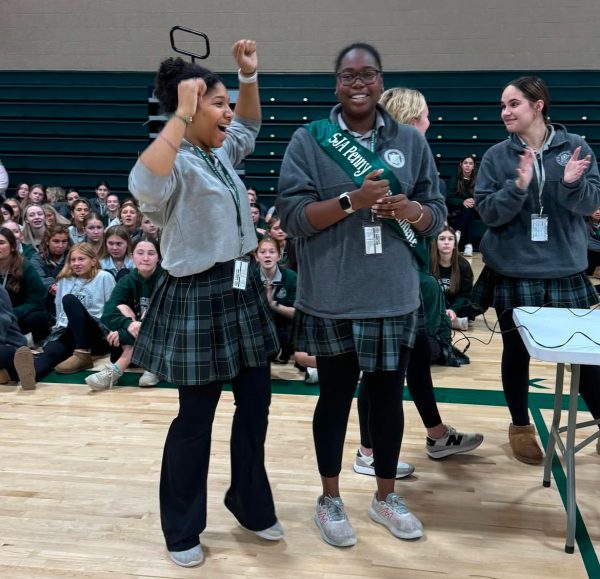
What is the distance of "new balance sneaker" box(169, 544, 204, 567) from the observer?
2.00 metres

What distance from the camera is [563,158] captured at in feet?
8.22

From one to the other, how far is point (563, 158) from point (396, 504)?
1.46 metres

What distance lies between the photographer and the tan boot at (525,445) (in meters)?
2.73

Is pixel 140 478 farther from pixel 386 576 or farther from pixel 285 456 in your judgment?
pixel 386 576

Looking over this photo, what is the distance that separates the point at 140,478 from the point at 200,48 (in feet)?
29.7

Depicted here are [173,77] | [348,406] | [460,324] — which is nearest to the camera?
[173,77]

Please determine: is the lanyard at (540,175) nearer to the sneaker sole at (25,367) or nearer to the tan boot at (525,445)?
the tan boot at (525,445)

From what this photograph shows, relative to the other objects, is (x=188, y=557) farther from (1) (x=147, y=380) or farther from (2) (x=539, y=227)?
(1) (x=147, y=380)

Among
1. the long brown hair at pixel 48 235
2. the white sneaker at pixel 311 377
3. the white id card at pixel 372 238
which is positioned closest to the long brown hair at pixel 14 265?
the long brown hair at pixel 48 235

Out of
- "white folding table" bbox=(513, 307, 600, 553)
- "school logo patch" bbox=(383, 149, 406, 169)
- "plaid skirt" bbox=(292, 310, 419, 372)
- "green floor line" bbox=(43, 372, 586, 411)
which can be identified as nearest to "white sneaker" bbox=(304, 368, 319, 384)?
"green floor line" bbox=(43, 372, 586, 411)

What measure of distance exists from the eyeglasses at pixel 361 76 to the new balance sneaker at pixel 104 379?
2.52 meters

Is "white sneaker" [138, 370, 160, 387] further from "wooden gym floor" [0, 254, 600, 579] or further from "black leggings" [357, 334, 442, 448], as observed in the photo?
"black leggings" [357, 334, 442, 448]

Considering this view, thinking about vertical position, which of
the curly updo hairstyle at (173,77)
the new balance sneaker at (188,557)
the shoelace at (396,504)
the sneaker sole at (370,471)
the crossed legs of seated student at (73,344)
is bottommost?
the new balance sneaker at (188,557)

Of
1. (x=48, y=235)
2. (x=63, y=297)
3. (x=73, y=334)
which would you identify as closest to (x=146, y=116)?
(x=48, y=235)
